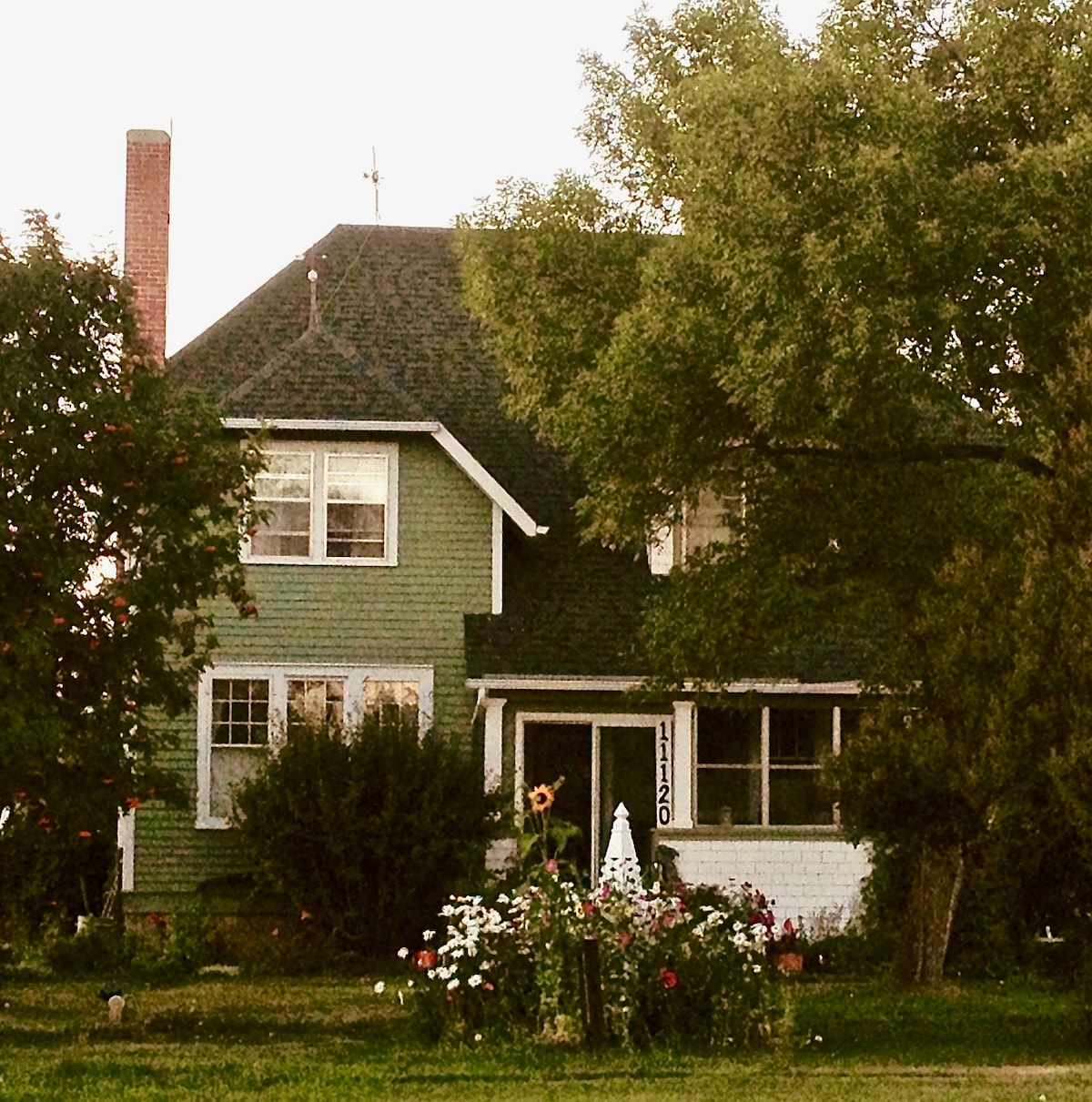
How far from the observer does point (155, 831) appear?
25516mm

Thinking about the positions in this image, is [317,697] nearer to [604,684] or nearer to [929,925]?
[604,684]

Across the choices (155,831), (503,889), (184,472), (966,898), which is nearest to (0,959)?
(155,831)

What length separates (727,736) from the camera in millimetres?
26984

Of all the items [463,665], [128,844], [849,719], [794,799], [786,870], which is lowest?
[786,870]

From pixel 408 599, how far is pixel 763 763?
4.71 meters

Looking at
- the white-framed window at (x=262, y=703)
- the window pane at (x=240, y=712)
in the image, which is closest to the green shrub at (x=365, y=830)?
the white-framed window at (x=262, y=703)

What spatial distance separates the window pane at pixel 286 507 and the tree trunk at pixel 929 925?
8.67 metres

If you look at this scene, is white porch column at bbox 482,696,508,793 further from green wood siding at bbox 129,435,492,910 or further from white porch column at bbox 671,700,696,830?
white porch column at bbox 671,700,696,830

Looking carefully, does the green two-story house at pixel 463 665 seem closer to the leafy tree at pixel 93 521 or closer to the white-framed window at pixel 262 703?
the white-framed window at pixel 262 703

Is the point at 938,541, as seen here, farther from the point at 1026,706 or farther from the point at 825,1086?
the point at 825,1086

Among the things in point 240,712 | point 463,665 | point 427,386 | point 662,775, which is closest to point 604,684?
point 662,775

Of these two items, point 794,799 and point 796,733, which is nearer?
point 794,799

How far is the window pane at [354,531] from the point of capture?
85.9ft

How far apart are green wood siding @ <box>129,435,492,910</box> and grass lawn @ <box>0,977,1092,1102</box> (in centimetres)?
691
